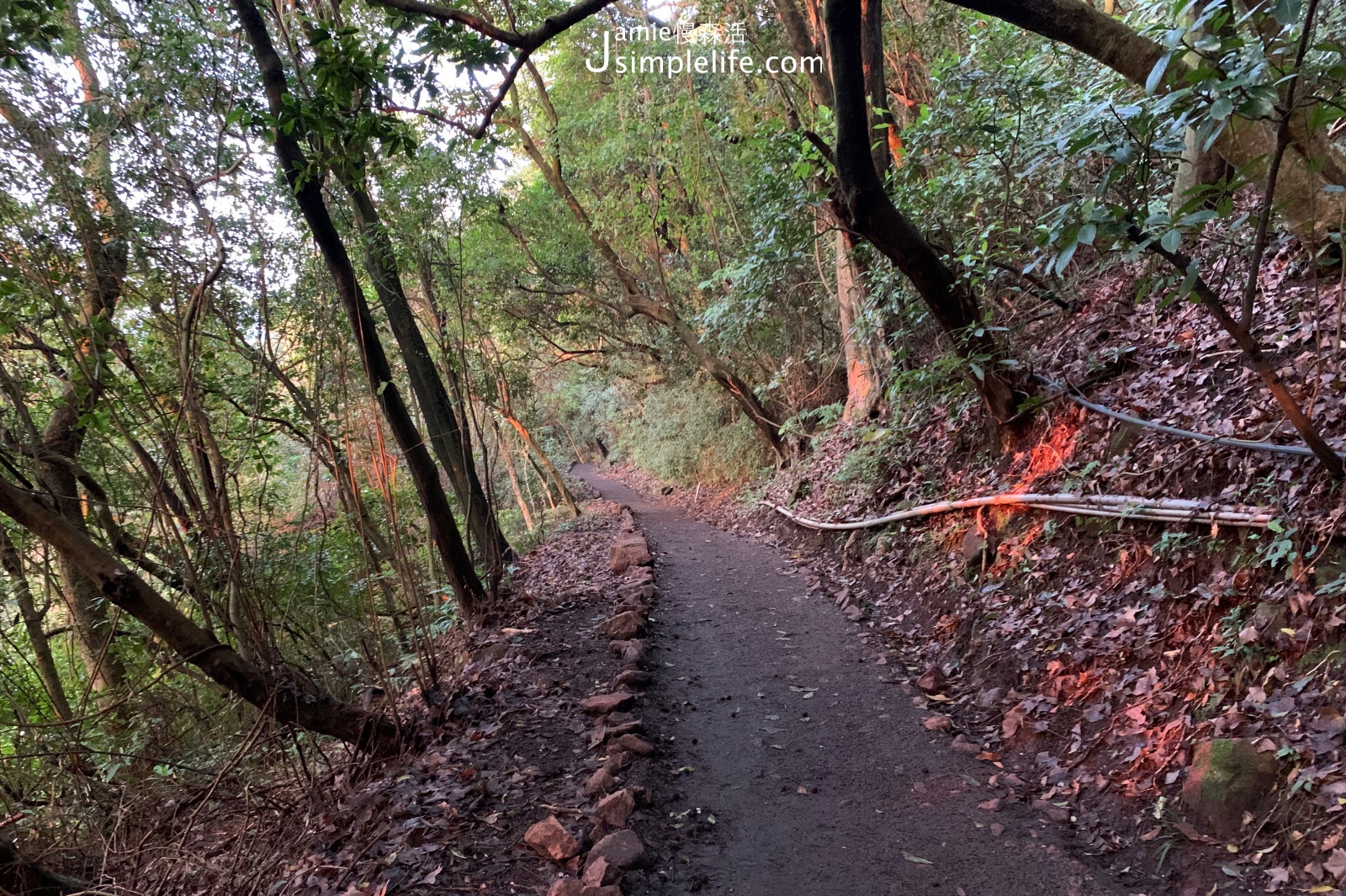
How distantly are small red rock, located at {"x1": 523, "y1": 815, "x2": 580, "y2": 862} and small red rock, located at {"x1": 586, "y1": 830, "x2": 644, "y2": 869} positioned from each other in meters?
0.11

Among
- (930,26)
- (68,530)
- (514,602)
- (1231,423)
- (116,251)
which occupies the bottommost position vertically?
(514,602)

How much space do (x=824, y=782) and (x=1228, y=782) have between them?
66.1 inches

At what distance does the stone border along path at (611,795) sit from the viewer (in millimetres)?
2773

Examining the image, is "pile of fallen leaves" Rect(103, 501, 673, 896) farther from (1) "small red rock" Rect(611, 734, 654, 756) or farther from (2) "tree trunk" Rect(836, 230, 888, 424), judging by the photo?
(2) "tree trunk" Rect(836, 230, 888, 424)

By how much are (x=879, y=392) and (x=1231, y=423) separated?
17.9 feet

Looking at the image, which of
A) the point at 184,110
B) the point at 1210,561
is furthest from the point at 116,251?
the point at 1210,561

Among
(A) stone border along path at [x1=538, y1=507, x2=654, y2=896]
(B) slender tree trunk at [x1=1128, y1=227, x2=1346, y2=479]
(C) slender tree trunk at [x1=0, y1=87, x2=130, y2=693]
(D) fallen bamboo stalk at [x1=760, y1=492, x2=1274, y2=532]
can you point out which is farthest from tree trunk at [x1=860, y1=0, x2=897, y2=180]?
(C) slender tree trunk at [x1=0, y1=87, x2=130, y2=693]

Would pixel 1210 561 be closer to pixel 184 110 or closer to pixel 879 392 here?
pixel 879 392

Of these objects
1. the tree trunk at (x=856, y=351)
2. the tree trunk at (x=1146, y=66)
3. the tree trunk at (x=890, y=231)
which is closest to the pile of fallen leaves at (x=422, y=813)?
the tree trunk at (x=890, y=231)

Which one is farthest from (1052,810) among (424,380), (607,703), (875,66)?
(875,66)

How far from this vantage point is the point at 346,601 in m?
7.70

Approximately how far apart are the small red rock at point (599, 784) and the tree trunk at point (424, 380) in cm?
348

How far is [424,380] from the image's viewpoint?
743 centimetres

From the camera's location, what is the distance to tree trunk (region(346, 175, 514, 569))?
A: 6434 mm
